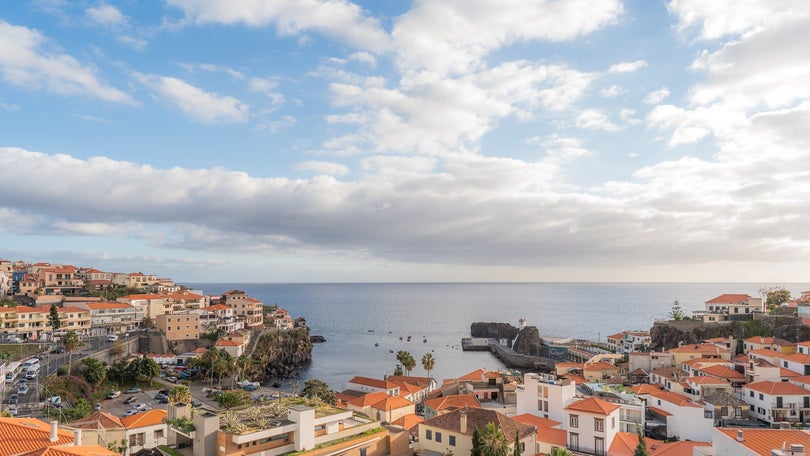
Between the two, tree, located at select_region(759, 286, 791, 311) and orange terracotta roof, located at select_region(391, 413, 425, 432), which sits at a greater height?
tree, located at select_region(759, 286, 791, 311)

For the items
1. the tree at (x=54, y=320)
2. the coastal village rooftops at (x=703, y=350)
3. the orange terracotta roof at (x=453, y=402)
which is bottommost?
the orange terracotta roof at (x=453, y=402)

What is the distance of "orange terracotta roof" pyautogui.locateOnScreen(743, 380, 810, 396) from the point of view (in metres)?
49.4

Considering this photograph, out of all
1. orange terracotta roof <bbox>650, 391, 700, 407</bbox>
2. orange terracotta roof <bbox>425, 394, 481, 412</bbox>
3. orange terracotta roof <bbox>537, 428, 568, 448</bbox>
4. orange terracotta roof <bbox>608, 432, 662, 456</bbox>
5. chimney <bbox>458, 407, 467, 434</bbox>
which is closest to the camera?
chimney <bbox>458, 407, 467, 434</bbox>

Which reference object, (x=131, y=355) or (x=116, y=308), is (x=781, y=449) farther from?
(x=116, y=308)

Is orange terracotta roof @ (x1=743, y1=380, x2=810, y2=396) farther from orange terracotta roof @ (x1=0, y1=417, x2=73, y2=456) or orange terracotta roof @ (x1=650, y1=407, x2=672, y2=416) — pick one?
orange terracotta roof @ (x1=0, y1=417, x2=73, y2=456)

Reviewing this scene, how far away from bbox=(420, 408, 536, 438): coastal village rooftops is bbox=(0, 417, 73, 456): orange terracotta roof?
2217 centimetres

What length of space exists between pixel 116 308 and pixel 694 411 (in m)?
94.0

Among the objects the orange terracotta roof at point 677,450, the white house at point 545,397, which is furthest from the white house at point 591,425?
the orange terracotta roof at point 677,450

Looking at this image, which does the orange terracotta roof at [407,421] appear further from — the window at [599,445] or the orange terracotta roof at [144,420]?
the orange terracotta roof at [144,420]

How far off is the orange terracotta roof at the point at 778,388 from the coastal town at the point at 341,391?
0.17m

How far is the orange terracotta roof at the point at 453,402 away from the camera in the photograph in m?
52.0

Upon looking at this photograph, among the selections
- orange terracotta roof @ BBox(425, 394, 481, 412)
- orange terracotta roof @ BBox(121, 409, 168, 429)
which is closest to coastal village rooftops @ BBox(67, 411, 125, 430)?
orange terracotta roof @ BBox(121, 409, 168, 429)

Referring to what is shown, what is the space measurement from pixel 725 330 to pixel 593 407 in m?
65.0

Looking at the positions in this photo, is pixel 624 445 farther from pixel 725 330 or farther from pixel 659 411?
pixel 725 330
